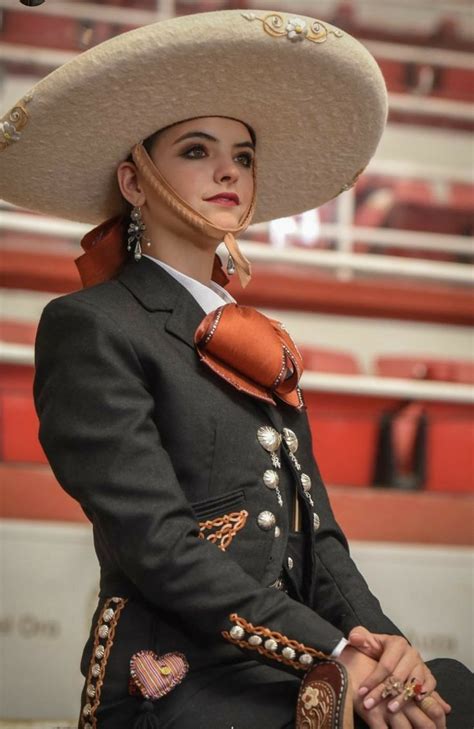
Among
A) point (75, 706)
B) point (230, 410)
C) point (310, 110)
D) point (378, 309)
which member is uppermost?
point (310, 110)

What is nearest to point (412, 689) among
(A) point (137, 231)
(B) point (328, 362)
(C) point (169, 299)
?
(C) point (169, 299)

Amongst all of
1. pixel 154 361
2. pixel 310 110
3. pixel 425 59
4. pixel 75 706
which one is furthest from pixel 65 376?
pixel 425 59

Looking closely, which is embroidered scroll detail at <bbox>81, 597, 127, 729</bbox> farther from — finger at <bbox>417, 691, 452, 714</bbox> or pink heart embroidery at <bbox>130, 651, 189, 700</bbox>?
finger at <bbox>417, 691, 452, 714</bbox>

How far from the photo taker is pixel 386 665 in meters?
1.17

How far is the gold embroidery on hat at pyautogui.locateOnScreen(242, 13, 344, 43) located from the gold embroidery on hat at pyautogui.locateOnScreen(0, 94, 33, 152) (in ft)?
0.94

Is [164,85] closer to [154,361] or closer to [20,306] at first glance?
[154,361]

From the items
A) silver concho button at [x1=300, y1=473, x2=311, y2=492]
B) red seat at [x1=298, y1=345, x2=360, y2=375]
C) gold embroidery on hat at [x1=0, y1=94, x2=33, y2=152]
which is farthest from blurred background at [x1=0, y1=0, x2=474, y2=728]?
gold embroidery on hat at [x1=0, y1=94, x2=33, y2=152]

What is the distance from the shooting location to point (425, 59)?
429 centimetres

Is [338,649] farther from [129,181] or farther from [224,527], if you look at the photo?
[129,181]

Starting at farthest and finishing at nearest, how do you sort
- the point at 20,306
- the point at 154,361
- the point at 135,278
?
the point at 20,306 → the point at 135,278 → the point at 154,361

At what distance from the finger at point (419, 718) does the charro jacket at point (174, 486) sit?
0.10m

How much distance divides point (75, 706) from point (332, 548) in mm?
1266

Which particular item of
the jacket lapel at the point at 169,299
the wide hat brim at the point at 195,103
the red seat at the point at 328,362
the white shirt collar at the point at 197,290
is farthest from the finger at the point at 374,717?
the red seat at the point at 328,362

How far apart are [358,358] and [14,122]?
2.76 meters
